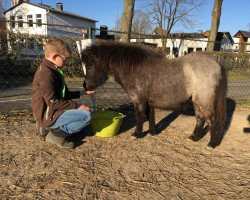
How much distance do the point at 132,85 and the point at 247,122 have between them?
2.97 meters

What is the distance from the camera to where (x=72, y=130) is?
152 inches

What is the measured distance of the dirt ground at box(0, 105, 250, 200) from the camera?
291cm

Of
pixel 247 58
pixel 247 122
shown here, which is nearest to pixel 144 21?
pixel 247 58

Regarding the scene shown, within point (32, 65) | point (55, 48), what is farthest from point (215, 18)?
point (55, 48)

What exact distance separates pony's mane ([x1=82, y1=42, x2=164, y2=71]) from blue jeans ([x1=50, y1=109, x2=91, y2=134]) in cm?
88

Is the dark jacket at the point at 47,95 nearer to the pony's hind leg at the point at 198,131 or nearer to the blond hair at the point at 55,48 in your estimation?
the blond hair at the point at 55,48

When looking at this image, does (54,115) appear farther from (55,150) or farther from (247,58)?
(247,58)

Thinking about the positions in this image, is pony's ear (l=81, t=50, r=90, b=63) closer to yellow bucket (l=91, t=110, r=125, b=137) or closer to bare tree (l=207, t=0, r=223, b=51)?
yellow bucket (l=91, t=110, r=125, b=137)

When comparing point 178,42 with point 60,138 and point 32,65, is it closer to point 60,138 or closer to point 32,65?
point 32,65

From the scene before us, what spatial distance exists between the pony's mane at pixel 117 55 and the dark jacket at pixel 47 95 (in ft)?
2.36

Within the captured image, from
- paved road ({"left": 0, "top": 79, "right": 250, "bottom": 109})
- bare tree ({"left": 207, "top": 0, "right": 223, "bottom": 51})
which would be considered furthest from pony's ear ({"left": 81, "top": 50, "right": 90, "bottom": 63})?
bare tree ({"left": 207, "top": 0, "right": 223, "bottom": 51})

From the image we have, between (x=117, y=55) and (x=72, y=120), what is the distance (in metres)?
1.23

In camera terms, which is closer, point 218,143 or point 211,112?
point 211,112

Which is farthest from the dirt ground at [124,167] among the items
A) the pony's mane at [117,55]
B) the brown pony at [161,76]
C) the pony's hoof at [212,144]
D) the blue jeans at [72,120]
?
the pony's mane at [117,55]
